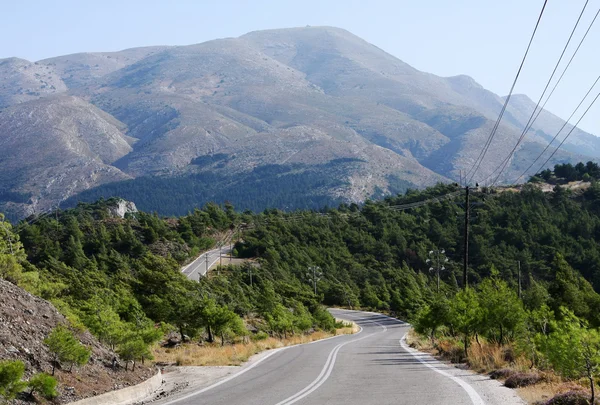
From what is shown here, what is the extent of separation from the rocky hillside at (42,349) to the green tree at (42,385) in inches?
16.8

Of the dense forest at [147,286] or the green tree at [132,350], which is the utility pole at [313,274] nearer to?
the dense forest at [147,286]

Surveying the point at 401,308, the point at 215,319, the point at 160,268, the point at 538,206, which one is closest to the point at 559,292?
the point at 215,319

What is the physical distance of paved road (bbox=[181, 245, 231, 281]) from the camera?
293ft

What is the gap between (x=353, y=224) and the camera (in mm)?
134625

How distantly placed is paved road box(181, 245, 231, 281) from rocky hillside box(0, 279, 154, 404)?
6586cm

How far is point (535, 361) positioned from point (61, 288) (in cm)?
2870

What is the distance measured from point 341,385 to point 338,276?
8780 cm

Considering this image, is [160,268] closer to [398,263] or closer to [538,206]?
[398,263]

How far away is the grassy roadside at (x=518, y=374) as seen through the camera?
513 inches

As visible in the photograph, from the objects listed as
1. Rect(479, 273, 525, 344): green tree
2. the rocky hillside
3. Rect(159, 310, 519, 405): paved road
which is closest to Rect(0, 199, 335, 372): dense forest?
the rocky hillside

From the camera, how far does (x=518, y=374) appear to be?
16.9 metres

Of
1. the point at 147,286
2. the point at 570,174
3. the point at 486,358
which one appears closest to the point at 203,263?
the point at 147,286

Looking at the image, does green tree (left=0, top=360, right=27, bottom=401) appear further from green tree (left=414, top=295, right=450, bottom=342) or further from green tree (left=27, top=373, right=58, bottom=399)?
green tree (left=414, top=295, right=450, bottom=342)

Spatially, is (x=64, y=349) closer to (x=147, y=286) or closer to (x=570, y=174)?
(x=147, y=286)
